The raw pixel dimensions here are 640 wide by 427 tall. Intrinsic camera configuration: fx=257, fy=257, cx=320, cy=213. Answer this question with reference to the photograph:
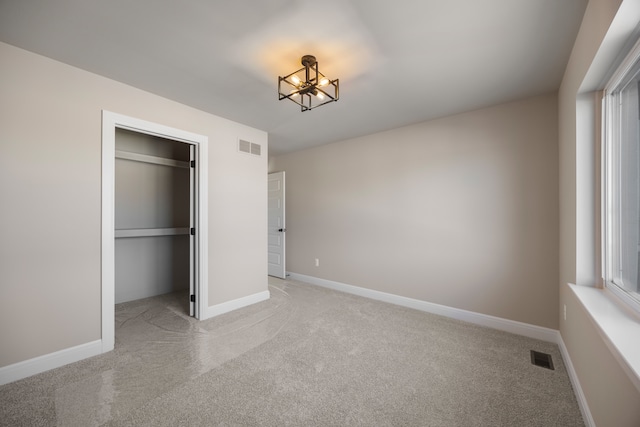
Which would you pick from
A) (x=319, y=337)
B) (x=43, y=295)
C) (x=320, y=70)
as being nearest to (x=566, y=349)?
(x=319, y=337)

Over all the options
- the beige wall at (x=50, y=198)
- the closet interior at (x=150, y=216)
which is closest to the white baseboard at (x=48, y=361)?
the beige wall at (x=50, y=198)

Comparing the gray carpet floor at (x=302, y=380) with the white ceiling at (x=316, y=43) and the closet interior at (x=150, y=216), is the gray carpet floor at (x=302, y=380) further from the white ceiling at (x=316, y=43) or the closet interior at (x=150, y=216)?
the white ceiling at (x=316, y=43)

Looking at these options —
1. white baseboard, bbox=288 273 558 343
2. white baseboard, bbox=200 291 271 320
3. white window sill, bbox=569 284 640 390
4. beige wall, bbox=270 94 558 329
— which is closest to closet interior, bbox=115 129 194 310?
white baseboard, bbox=200 291 271 320

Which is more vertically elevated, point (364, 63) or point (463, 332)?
point (364, 63)

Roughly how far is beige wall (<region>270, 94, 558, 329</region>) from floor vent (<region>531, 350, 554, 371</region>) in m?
0.43

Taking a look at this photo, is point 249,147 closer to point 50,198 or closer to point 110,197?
point 110,197

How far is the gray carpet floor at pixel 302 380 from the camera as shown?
1.63m

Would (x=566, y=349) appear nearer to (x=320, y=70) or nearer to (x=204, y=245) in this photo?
(x=320, y=70)

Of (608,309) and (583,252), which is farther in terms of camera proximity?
(583,252)

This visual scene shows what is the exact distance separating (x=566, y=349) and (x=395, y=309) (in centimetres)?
169

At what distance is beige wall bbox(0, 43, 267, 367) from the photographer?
Answer: 6.46ft

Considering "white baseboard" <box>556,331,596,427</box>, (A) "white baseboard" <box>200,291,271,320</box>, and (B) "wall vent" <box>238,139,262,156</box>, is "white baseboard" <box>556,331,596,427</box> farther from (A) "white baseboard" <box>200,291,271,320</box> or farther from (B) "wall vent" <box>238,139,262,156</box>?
(B) "wall vent" <box>238,139,262,156</box>

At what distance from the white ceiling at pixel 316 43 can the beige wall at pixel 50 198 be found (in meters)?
0.22

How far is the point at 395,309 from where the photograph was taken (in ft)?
11.5
